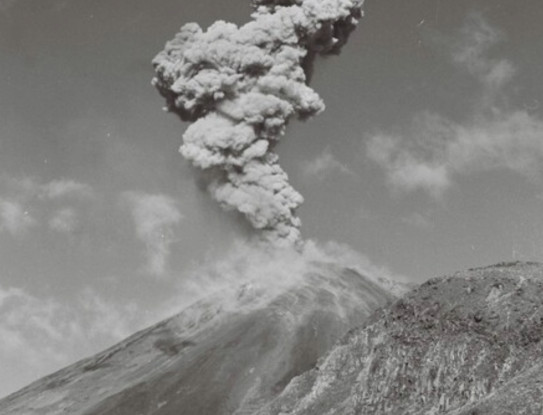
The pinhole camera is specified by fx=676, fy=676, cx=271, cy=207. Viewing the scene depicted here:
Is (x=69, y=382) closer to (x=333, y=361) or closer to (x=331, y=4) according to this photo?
(x=333, y=361)

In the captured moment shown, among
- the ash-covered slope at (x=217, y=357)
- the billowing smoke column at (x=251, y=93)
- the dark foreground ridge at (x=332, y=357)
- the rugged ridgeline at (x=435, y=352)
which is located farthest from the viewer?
the billowing smoke column at (x=251, y=93)

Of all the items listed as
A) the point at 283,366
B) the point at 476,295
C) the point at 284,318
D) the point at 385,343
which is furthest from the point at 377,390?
the point at 284,318

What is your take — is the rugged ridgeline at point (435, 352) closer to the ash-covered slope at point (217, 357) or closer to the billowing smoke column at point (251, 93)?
the ash-covered slope at point (217, 357)

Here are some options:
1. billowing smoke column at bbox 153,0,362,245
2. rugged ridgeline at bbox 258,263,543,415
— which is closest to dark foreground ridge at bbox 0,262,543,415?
rugged ridgeline at bbox 258,263,543,415

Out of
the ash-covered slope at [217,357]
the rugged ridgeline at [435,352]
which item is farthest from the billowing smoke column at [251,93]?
the rugged ridgeline at [435,352]

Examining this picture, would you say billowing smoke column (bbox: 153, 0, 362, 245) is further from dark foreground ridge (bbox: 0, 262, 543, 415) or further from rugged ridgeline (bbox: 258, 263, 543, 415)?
rugged ridgeline (bbox: 258, 263, 543, 415)
